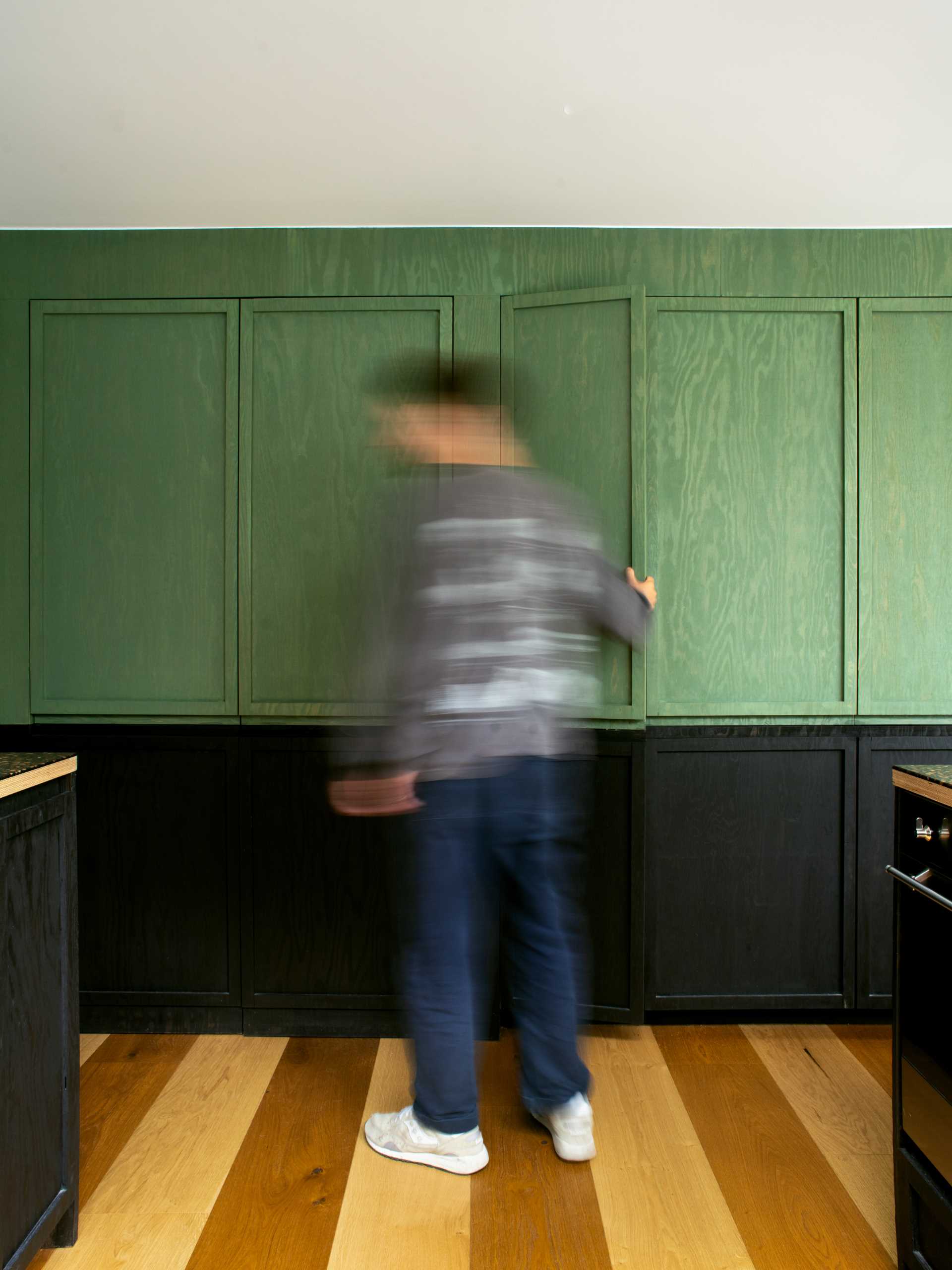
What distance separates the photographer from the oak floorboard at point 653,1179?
64.7 inches

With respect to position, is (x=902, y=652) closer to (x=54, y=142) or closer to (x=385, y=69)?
(x=385, y=69)

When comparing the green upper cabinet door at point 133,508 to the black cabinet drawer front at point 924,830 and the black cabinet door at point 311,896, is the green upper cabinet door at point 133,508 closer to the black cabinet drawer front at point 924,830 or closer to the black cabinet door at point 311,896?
the black cabinet door at point 311,896

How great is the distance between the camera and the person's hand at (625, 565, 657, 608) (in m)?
2.15

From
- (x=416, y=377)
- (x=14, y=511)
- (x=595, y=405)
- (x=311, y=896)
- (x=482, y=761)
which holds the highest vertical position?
(x=416, y=377)

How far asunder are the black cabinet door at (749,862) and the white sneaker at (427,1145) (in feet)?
3.13

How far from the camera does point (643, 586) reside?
2240 millimetres

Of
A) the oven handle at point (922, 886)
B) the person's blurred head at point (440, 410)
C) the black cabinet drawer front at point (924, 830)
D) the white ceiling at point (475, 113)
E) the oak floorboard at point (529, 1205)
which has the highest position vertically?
the white ceiling at point (475, 113)

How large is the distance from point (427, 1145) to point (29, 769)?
1176mm

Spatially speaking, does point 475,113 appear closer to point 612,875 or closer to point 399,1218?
point 612,875

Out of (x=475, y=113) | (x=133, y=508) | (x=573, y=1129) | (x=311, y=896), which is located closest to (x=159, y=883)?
(x=311, y=896)

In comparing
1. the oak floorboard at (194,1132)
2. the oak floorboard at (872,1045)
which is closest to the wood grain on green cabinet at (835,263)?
the oak floorboard at (872,1045)

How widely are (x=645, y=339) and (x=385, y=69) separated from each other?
1.05 meters

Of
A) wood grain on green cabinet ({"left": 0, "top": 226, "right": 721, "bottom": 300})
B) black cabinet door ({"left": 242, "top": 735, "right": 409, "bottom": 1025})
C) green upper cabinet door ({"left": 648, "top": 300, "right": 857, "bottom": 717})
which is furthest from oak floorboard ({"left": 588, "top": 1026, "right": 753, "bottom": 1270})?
wood grain on green cabinet ({"left": 0, "top": 226, "right": 721, "bottom": 300})

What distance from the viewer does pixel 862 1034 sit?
2631 mm
